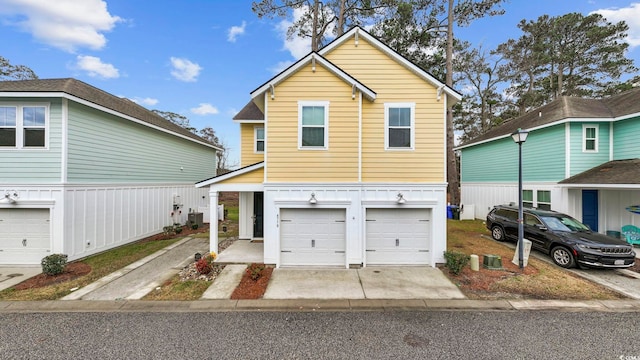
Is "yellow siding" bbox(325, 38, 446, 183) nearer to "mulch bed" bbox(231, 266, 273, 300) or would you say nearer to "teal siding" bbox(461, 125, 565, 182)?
"mulch bed" bbox(231, 266, 273, 300)

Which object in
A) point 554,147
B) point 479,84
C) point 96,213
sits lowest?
point 96,213

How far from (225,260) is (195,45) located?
1551cm

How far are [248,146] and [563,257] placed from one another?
1315cm

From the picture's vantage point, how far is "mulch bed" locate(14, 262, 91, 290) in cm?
673

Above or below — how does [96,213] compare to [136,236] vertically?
above

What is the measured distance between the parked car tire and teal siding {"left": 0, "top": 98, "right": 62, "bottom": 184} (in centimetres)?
1742

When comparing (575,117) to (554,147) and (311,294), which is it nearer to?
(554,147)

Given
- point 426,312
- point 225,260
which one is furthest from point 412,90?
point 225,260

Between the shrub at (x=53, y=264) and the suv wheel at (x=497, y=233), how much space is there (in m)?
16.8

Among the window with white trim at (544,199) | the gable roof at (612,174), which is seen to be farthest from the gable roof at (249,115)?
the window with white trim at (544,199)

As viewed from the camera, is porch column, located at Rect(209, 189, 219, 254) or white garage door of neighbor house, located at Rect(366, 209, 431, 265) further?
porch column, located at Rect(209, 189, 219, 254)

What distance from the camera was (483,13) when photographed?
54.4ft

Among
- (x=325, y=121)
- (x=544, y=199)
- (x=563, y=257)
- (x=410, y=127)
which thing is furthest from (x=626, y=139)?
(x=325, y=121)

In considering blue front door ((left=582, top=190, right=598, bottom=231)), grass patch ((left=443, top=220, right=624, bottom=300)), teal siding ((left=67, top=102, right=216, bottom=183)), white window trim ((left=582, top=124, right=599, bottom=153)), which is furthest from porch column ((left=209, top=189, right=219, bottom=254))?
white window trim ((left=582, top=124, right=599, bottom=153))
